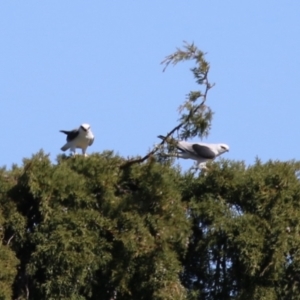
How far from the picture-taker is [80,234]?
9.76 meters

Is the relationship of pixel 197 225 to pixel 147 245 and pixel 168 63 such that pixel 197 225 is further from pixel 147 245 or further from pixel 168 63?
pixel 168 63

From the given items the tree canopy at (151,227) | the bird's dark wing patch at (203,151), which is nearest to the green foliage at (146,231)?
the tree canopy at (151,227)

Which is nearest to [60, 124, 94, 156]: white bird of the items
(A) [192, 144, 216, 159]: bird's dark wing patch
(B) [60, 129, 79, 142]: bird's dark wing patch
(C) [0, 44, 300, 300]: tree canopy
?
(B) [60, 129, 79, 142]: bird's dark wing patch

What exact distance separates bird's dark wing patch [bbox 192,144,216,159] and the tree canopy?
1.88 metres

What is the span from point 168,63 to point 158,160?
847 mm

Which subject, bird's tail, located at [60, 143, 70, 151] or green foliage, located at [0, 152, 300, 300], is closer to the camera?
green foliage, located at [0, 152, 300, 300]

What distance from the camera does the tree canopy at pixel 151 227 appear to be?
9.74m

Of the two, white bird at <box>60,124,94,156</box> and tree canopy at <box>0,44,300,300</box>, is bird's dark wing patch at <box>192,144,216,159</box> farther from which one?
tree canopy at <box>0,44,300,300</box>

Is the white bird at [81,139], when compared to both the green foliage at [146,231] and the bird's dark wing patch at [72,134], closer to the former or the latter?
the bird's dark wing patch at [72,134]

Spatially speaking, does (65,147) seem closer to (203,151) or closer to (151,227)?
(203,151)

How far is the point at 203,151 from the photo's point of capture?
12.4 metres

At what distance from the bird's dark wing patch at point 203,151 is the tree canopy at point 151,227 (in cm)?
188

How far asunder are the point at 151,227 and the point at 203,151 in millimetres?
2663

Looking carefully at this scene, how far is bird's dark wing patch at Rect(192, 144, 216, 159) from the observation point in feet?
40.2
